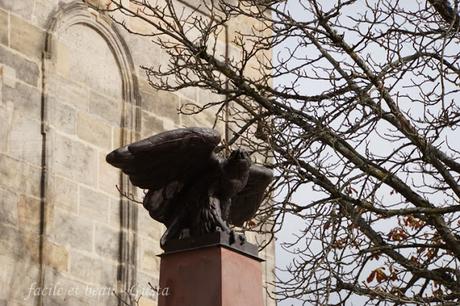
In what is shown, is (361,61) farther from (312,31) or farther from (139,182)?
(139,182)

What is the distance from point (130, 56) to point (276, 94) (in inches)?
78.1

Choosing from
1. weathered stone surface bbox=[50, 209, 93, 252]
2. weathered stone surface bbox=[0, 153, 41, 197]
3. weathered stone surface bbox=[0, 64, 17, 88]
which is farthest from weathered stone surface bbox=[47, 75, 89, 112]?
weathered stone surface bbox=[50, 209, 93, 252]

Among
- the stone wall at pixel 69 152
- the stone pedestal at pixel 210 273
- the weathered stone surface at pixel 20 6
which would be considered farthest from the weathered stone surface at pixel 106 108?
the stone pedestal at pixel 210 273

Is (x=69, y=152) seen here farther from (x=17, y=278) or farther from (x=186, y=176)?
(x=186, y=176)

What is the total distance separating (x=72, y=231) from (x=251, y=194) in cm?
317

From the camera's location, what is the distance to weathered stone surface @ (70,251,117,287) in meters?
12.8

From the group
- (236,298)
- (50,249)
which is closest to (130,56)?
(50,249)

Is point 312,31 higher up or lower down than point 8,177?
higher up

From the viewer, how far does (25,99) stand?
12.5 m

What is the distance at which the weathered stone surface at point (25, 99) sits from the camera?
1239 cm

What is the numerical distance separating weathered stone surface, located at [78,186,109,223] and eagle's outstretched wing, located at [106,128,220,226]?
3.32 m

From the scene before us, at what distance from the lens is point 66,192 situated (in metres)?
12.8

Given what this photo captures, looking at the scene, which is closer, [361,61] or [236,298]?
[236,298]

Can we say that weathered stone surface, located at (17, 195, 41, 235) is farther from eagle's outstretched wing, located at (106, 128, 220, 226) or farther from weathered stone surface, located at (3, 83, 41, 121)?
eagle's outstretched wing, located at (106, 128, 220, 226)
